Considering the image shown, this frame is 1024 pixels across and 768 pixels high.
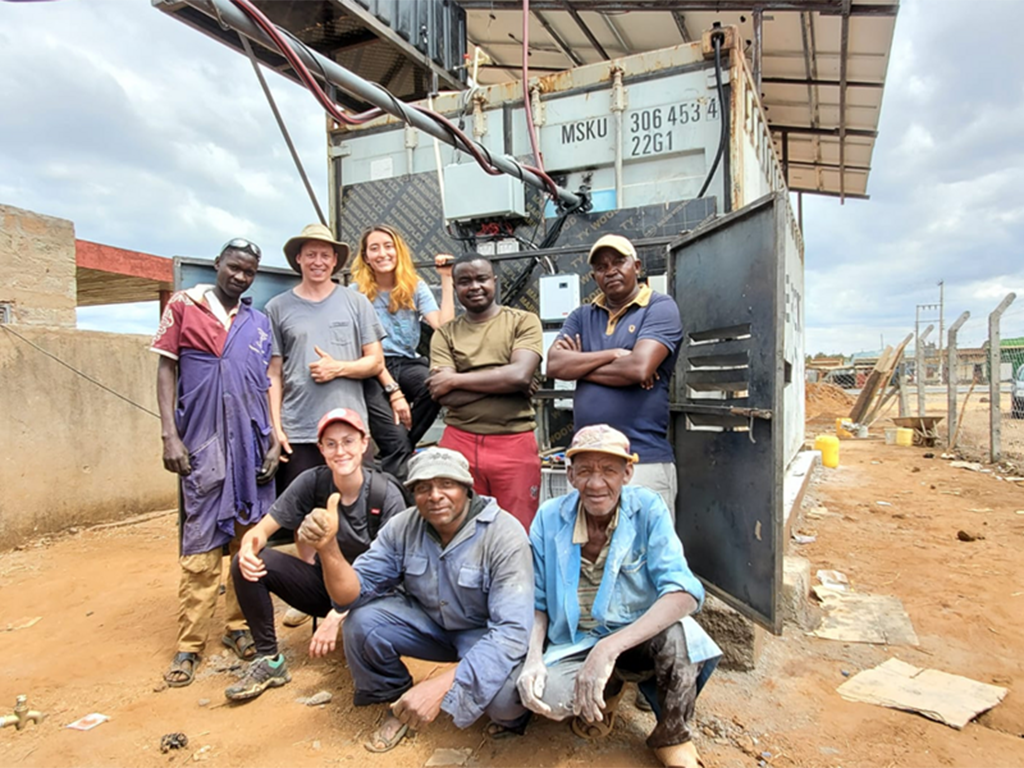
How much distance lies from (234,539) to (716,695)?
2.47m

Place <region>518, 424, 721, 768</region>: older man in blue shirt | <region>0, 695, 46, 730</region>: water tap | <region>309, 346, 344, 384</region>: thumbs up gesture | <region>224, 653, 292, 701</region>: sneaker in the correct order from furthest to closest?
<region>309, 346, 344, 384</region>: thumbs up gesture
<region>224, 653, 292, 701</region>: sneaker
<region>0, 695, 46, 730</region>: water tap
<region>518, 424, 721, 768</region>: older man in blue shirt

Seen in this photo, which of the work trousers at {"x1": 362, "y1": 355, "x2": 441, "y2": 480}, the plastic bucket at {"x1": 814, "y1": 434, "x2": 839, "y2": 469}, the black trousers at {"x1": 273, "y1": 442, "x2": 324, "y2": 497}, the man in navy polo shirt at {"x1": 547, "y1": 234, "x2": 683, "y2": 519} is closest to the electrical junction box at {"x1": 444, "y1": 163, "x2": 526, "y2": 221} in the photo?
the work trousers at {"x1": 362, "y1": 355, "x2": 441, "y2": 480}

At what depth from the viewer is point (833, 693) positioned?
2873 mm

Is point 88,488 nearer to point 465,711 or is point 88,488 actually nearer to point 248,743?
point 248,743

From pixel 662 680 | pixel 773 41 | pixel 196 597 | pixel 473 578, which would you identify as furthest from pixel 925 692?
pixel 773 41

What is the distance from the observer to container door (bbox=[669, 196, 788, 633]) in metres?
2.63

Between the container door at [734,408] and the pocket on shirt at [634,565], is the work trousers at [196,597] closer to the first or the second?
A: the pocket on shirt at [634,565]

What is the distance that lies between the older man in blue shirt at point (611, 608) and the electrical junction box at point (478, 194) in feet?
9.40

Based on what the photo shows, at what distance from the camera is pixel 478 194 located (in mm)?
4914

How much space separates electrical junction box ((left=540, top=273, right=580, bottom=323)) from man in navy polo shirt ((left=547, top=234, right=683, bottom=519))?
152 centimetres

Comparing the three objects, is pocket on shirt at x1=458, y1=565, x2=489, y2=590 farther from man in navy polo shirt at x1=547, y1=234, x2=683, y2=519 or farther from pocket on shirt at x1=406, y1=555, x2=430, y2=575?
man in navy polo shirt at x1=547, y1=234, x2=683, y2=519

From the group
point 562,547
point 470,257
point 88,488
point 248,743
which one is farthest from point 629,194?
point 88,488

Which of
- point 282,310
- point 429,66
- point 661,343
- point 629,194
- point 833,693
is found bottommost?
point 833,693

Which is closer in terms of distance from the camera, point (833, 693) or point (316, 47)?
point (833, 693)
